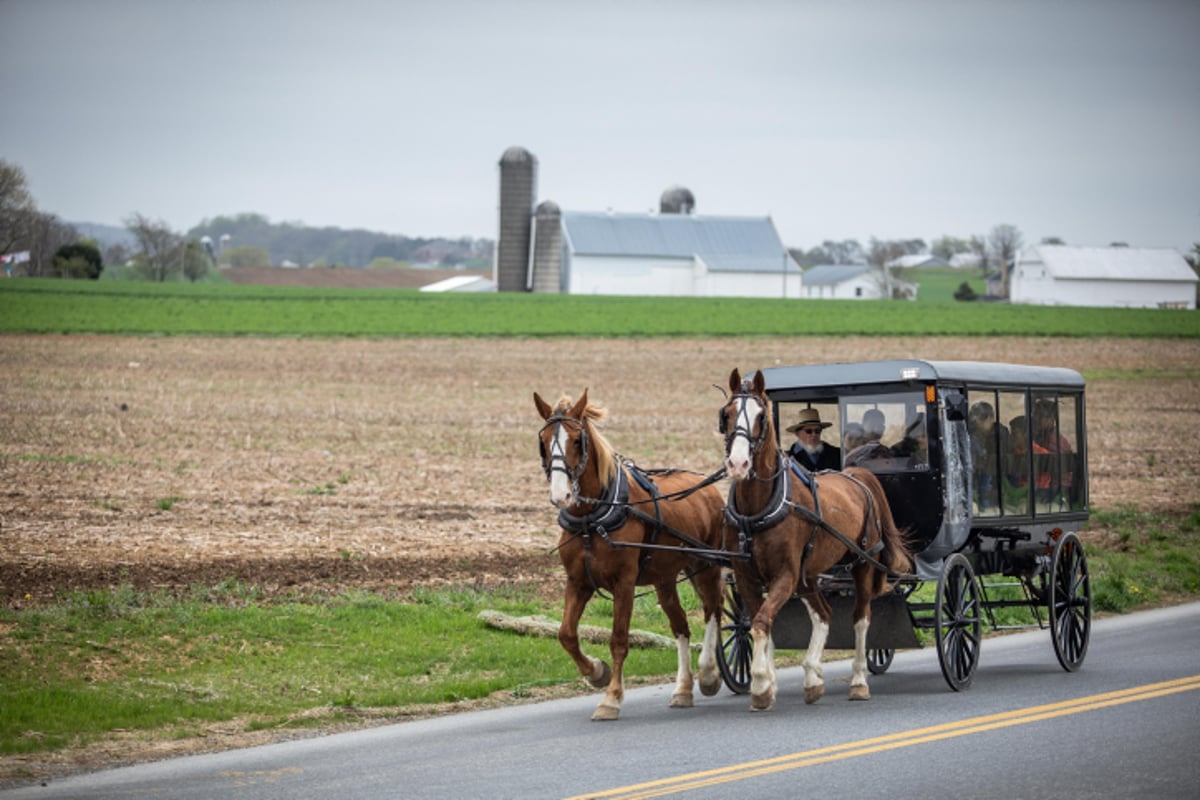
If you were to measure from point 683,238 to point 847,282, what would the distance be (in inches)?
1094

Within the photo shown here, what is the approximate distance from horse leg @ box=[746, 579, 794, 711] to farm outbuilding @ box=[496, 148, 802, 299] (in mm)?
95854

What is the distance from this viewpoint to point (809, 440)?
42.1 ft

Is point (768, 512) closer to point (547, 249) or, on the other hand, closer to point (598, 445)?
point (598, 445)

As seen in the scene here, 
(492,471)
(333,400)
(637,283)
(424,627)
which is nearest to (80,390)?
(333,400)

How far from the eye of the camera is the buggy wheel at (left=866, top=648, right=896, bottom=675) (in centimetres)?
1306

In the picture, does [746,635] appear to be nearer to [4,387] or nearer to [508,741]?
[508,741]

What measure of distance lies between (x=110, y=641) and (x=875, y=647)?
6.00 meters

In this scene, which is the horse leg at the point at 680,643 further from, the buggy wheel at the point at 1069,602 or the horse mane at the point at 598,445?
the buggy wheel at the point at 1069,602

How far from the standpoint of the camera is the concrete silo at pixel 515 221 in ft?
360

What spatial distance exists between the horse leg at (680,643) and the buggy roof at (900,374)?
2206mm

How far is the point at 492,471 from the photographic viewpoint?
25.5 metres

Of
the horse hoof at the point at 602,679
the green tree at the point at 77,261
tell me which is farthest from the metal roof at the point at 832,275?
the horse hoof at the point at 602,679

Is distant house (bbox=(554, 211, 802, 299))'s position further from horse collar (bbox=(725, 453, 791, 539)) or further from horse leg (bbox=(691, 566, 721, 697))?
horse collar (bbox=(725, 453, 791, 539))

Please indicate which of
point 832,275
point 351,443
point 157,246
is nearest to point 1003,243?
point 832,275
